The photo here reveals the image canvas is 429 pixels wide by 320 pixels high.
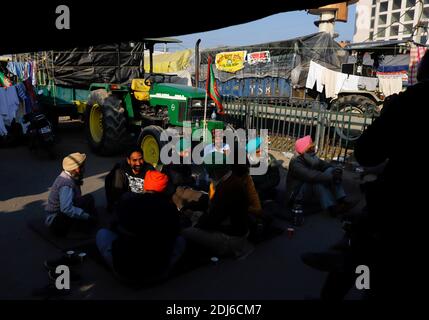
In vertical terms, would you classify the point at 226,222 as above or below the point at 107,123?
below

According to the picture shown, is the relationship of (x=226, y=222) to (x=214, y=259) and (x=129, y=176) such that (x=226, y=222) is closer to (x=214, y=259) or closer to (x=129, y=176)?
(x=214, y=259)

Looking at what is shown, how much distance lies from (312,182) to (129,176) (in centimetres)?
257

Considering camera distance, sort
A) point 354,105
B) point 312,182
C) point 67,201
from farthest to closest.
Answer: point 354,105
point 312,182
point 67,201

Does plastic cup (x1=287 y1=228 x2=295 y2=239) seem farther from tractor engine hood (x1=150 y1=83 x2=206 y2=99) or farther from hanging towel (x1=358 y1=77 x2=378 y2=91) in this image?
hanging towel (x1=358 y1=77 x2=378 y2=91)

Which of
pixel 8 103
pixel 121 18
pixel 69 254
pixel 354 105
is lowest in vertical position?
pixel 69 254

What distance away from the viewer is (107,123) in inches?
310

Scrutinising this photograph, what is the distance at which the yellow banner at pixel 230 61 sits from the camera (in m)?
16.8

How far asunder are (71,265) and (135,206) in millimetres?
1031

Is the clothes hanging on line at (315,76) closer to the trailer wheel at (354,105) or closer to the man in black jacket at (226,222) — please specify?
the trailer wheel at (354,105)

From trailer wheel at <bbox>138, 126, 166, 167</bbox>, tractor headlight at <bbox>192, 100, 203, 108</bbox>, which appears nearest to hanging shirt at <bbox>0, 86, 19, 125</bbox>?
trailer wheel at <bbox>138, 126, 166, 167</bbox>

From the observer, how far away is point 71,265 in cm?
367

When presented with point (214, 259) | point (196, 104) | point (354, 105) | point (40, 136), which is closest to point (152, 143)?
point (196, 104)

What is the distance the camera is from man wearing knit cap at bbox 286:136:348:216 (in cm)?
531

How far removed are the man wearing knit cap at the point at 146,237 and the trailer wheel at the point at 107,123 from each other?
468 cm
